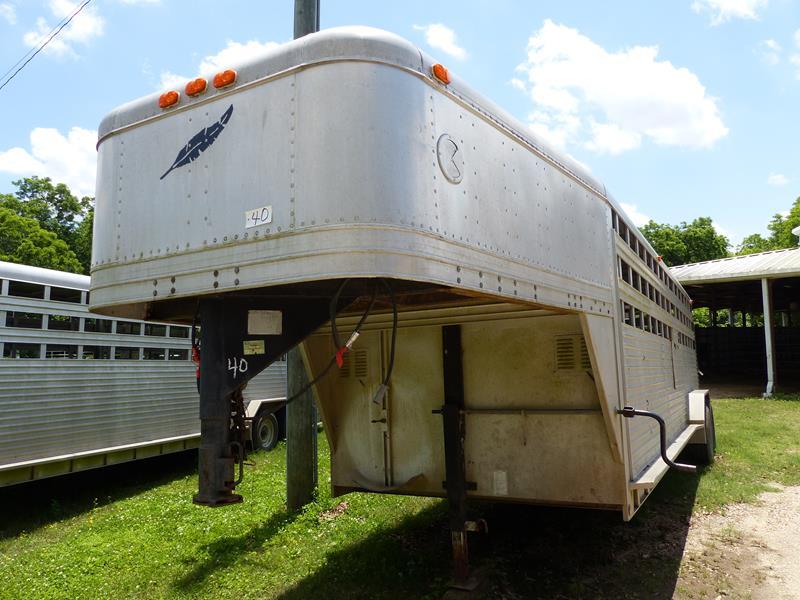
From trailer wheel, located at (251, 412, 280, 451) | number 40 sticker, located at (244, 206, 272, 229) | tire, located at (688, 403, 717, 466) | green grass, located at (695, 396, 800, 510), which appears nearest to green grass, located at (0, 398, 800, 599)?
green grass, located at (695, 396, 800, 510)

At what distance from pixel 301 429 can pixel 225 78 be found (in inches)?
168

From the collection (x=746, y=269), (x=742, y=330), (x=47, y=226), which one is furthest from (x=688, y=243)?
(x=47, y=226)

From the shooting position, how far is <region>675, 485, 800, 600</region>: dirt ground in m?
4.49

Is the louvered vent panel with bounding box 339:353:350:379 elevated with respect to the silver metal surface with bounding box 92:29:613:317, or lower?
lower

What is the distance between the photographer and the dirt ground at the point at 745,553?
449 centimetres

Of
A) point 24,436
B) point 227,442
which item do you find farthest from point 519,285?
point 24,436

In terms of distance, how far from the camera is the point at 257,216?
8.98ft

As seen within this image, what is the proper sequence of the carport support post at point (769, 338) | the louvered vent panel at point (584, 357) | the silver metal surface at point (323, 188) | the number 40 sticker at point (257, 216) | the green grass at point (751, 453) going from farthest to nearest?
1. the carport support post at point (769, 338)
2. the green grass at point (751, 453)
3. the louvered vent panel at point (584, 357)
4. the number 40 sticker at point (257, 216)
5. the silver metal surface at point (323, 188)

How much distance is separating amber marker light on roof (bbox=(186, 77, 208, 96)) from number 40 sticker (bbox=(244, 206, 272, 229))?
0.77 metres

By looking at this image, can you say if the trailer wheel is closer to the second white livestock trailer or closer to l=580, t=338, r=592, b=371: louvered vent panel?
the second white livestock trailer

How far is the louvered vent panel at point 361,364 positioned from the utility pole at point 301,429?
1.29m

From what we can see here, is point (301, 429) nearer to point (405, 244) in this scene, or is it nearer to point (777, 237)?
point (405, 244)

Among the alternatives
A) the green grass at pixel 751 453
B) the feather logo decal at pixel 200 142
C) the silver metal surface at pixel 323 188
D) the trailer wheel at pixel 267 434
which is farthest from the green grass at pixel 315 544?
the feather logo decal at pixel 200 142

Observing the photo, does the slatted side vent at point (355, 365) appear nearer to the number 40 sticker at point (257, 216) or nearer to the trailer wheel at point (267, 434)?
the number 40 sticker at point (257, 216)
